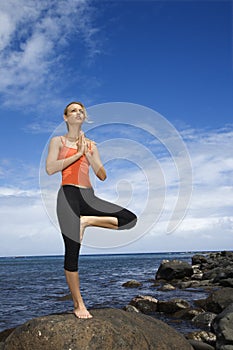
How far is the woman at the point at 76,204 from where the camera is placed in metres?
5.88

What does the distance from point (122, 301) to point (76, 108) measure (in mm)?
14728

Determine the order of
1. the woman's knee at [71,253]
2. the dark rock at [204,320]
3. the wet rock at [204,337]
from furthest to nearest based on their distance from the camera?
the dark rock at [204,320] → the wet rock at [204,337] → the woman's knee at [71,253]

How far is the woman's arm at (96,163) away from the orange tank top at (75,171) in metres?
0.14

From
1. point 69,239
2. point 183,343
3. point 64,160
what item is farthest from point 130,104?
point 183,343

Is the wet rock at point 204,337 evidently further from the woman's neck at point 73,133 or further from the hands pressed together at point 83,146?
the woman's neck at point 73,133

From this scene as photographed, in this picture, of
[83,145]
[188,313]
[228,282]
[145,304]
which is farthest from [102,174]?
[228,282]

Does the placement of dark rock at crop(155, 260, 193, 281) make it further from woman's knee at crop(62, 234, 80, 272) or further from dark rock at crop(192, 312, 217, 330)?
woman's knee at crop(62, 234, 80, 272)

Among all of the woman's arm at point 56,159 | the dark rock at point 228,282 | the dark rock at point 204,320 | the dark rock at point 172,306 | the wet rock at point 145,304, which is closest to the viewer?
the woman's arm at point 56,159

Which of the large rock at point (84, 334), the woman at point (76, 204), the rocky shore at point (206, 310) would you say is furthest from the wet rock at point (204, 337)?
the woman at point (76, 204)

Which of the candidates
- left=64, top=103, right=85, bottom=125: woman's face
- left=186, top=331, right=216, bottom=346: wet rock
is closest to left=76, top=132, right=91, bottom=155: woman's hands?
left=64, top=103, right=85, bottom=125: woman's face

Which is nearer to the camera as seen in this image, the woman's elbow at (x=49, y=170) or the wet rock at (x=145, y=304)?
the woman's elbow at (x=49, y=170)

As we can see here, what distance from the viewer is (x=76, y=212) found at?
5.91 m

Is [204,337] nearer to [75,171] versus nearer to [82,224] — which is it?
[82,224]

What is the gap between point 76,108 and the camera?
617cm
